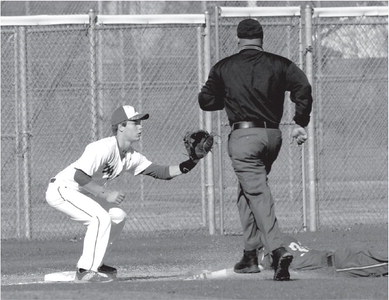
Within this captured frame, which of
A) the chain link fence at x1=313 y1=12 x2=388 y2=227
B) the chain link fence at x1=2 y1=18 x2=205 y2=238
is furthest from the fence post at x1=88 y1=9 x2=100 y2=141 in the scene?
the chain link fence at x1=313 y1=12 x2=388 y2=227

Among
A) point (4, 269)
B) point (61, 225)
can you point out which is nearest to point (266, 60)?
point (4, 269)

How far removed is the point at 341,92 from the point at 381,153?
185 centimetres

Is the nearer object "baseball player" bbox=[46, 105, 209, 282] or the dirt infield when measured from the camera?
the dirt infield

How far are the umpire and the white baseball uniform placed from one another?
948mm

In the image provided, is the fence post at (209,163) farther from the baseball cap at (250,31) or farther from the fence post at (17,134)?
the baseball cap at (250,31)

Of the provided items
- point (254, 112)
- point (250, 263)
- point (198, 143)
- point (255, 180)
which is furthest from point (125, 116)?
point (250, 263)

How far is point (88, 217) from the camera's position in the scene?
9.31 metres

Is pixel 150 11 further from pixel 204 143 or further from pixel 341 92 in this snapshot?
pixel 204 143

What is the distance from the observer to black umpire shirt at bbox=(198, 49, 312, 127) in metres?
8.95

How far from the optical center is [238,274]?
30.1 feet

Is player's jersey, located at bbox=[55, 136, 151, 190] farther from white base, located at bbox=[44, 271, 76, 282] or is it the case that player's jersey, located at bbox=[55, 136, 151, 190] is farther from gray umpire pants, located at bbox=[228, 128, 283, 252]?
gray umpire pants, located at bbox=[228, 128, 283, 252]

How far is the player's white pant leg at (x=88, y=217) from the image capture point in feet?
29.7

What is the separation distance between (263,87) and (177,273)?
1.96 m

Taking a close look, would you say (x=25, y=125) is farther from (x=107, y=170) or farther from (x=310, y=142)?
Answer: (x=107, y=170)
